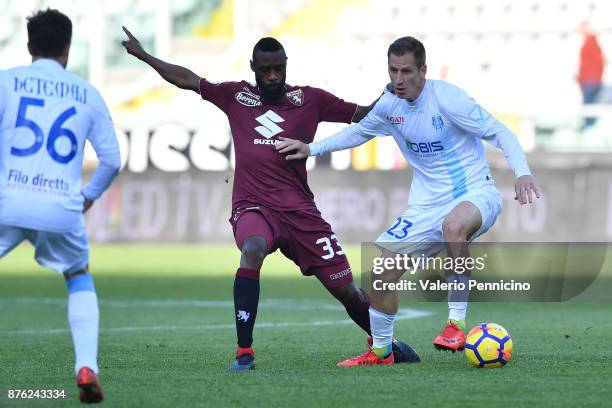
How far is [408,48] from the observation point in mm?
7746

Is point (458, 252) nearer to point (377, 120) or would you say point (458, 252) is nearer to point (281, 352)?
point (377, 120)

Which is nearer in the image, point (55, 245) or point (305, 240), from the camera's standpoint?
point (55, 245)

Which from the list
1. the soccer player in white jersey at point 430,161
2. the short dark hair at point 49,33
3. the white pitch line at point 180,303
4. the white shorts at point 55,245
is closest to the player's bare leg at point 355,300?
the soccer player in white jersey at point 430,161

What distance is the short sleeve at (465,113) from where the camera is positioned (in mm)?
7824

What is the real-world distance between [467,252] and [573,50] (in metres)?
20.7

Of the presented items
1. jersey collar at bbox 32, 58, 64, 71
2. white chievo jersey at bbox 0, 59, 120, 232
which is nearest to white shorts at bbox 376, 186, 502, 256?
white chievo jersey at bbox 0, 59, 120, 232

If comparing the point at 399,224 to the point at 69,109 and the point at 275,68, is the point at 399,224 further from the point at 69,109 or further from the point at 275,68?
the point at 69,109

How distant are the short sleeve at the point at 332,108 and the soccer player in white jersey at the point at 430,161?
0.18m

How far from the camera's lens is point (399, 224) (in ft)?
26.5

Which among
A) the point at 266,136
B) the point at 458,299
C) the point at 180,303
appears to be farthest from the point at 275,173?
the point at 180,303

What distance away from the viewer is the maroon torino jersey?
790cm

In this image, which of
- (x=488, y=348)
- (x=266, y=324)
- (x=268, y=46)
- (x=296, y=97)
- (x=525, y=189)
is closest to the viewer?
(x=525, y=189)

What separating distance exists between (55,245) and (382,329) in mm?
2498

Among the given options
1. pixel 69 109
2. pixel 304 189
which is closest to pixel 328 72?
pixel 304 189
